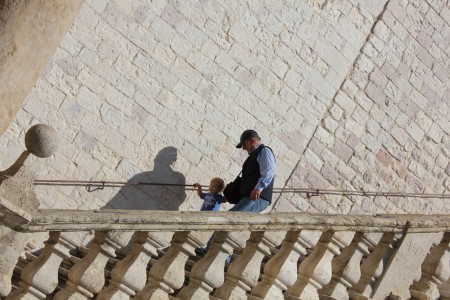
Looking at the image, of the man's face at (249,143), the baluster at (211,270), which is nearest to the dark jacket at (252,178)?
the man's face at (249,143)

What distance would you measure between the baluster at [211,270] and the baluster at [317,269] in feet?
2.02

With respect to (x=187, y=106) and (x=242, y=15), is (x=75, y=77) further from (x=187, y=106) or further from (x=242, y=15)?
(x=242, y=15)

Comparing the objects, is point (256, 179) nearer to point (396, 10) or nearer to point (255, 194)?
point (255, 194)

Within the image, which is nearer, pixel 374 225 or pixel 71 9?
pixel 71 9

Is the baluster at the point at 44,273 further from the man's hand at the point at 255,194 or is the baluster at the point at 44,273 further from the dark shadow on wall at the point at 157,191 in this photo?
the dark shadow on wall at the point at 157,191

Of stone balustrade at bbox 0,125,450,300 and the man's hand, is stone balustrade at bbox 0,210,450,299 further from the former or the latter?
the man's hand

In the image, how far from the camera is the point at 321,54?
1105 cm

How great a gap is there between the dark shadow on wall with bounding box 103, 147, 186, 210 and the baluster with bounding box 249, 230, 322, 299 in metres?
4.06

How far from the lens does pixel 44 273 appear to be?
16.9 feet

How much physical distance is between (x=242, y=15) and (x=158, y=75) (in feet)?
3.90

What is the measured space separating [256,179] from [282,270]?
2.64 m

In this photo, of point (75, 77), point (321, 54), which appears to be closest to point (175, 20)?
point (75, 77)

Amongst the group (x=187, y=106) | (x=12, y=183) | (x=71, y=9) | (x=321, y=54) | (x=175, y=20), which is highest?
(x=321, y=54)

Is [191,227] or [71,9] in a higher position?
[71,9]
